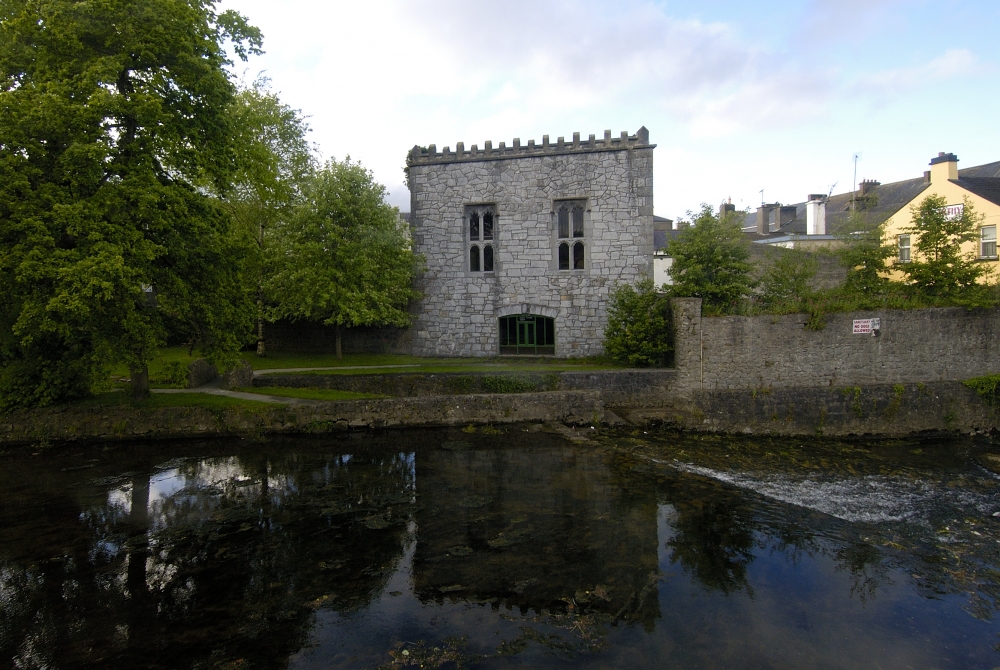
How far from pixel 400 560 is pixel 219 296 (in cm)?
966

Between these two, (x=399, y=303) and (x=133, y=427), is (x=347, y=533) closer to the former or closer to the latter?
(x=133, y=427)

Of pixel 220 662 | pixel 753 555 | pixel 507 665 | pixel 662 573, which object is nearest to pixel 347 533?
pixel 220 662

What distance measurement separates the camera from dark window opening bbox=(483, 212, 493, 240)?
2238 centimetres

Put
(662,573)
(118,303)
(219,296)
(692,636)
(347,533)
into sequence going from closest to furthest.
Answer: (692,636) < (662,573) < (347,533) < (118,303) < (219,296)

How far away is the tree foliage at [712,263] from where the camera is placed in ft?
58.2

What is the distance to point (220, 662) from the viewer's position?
604 cm

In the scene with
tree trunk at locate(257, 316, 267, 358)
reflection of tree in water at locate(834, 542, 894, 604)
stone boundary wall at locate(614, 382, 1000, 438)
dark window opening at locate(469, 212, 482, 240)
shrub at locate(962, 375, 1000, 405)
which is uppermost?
dark window opening at locate(469, 212, 482, 240)

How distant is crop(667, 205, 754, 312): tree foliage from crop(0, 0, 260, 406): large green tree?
13204 mm

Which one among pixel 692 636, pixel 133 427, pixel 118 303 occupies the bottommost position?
pixel 692 636

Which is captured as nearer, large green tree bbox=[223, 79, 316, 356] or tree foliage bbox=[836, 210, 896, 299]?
tree foliage bbox=[836, 210, 896, 299]

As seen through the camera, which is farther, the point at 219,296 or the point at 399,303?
the point at 399,303

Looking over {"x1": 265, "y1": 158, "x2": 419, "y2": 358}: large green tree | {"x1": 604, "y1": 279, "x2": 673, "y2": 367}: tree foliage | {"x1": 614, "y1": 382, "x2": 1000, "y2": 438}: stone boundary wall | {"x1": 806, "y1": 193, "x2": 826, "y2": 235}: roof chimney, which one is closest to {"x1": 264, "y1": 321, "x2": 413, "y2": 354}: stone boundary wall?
{"x1": 265, "y1": 158, "x2": 419, "y2": 358}: large green tree

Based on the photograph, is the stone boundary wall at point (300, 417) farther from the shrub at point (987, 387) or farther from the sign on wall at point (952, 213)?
the sign on wall at point (952, 213)

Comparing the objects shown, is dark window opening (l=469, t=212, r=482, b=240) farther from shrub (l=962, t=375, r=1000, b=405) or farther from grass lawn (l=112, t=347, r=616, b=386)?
shrub (l=962, t=375, r=1000, b=405)
